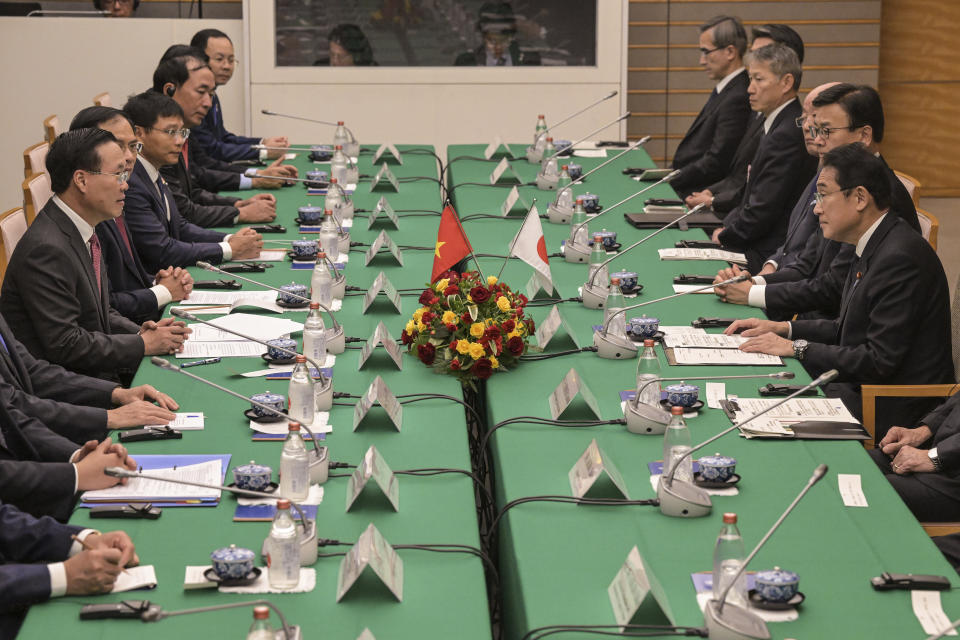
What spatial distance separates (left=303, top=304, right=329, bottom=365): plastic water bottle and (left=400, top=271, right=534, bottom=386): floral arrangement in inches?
10.3

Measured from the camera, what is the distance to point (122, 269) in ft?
14.6

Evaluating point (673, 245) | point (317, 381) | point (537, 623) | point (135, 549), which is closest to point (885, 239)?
point (673, 245)

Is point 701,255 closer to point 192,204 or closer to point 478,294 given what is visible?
point 478,294

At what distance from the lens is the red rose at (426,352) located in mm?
3576

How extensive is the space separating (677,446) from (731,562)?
565 mm

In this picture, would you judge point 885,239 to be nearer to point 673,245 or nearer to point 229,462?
point 673,245

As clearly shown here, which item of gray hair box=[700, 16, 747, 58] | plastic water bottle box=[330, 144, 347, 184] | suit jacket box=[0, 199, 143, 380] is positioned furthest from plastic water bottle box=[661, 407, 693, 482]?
gray hair box=[700, 16, 747, 58]

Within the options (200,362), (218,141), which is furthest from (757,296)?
(218,141)

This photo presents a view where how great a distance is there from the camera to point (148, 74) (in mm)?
7855

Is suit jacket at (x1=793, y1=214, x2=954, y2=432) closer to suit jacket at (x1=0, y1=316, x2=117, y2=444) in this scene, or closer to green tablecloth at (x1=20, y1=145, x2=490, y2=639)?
green tablecloth at (x1=20, y1=145, x2=490, y2=639)

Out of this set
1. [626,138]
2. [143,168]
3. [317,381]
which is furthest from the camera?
[626,138]

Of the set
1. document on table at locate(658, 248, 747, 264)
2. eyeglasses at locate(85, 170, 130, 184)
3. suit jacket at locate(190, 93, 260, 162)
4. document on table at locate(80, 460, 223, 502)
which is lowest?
document on table at locate(80, 460, 223, 502)

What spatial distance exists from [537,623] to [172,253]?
9.81 feet

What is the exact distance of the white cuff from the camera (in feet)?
14.0
